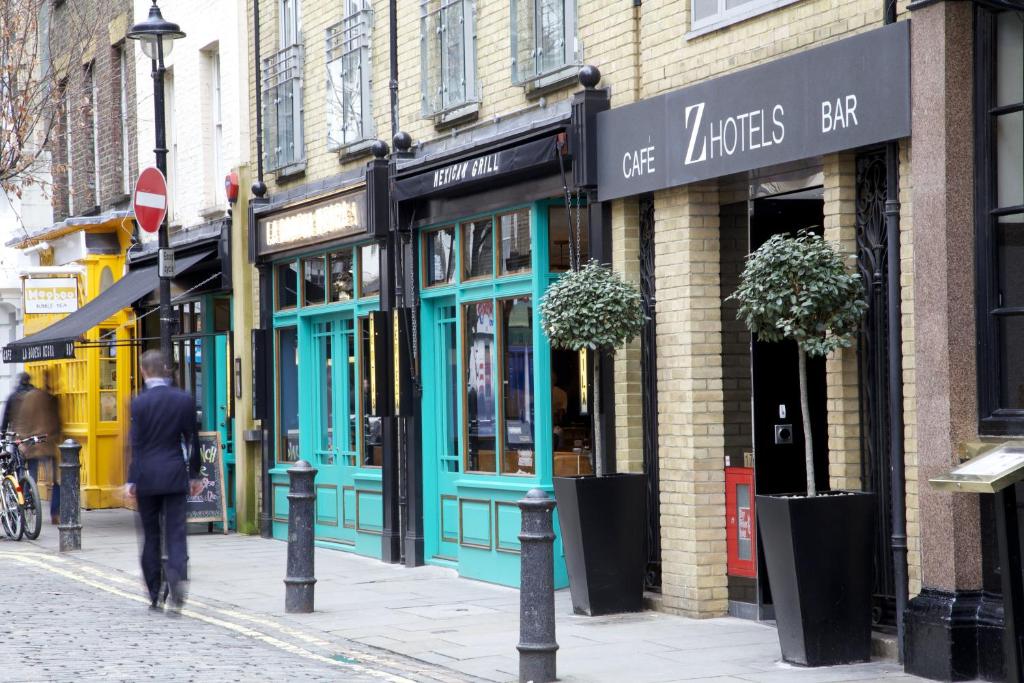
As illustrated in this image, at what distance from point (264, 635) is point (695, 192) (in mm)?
4153

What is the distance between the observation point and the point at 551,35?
12273 millimetres

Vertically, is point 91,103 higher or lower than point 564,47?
higher

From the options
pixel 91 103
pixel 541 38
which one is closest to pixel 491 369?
pixel 541 38

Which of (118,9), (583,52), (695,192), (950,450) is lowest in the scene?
(950,450)

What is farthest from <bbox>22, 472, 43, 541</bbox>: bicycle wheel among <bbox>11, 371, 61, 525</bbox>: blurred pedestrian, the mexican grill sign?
the mexican grill sign

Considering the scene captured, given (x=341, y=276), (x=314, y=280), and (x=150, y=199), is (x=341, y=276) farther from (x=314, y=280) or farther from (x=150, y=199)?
(x=150, y=199)

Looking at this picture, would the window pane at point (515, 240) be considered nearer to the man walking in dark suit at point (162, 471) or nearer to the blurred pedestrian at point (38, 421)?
the man walking in dark suit at point (162, 471)

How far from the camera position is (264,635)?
1021cm

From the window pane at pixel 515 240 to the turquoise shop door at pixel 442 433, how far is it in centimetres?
103

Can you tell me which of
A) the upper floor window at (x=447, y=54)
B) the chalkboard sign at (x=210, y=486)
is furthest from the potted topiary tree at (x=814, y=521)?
the chalkboard sign at (x=210, y=486)

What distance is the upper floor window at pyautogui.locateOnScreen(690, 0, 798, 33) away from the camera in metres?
9.93

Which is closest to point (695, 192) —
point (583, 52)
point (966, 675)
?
point (583, 52)

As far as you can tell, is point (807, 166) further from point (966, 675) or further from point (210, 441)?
point (210, 441)

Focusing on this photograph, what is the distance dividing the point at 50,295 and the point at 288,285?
6181 millimetres
